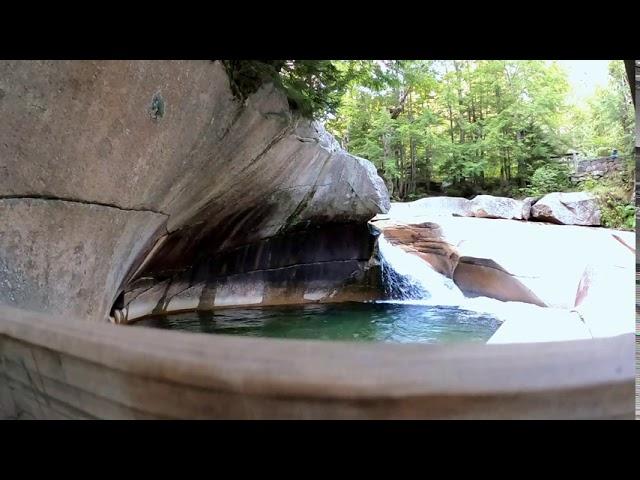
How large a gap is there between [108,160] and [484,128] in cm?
1590

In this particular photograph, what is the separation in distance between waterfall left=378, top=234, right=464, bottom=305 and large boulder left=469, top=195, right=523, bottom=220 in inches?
154

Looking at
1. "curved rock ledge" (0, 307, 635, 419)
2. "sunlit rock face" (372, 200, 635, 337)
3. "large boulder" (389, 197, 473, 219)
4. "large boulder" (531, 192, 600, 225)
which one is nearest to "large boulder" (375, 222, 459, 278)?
"sunlit rock face" (372, 200, 635, 337)

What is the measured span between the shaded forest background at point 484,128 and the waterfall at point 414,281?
635 cm

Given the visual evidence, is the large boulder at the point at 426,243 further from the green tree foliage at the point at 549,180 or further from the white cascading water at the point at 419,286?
the green tree foliage at the point at 549,180

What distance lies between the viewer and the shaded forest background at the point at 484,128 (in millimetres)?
14141

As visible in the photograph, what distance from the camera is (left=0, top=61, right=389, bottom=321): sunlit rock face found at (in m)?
2.21

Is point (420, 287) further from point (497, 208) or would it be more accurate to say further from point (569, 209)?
point (569, 209)

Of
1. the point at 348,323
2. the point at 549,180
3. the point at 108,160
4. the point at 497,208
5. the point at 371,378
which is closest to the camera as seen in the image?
the point at 371,378

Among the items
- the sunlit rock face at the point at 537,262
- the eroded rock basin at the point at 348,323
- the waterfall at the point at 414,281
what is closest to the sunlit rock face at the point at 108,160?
the eroded rock basin at the point at 348,323

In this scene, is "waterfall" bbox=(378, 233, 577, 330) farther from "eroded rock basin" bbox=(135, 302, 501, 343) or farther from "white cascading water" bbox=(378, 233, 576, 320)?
"eroded rock basin" bbox=(135, 302, 501, 343)

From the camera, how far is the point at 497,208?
1186 centimetres

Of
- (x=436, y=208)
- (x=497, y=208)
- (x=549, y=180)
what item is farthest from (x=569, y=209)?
(x=549, y=180)

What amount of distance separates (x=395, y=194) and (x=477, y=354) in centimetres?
1608
